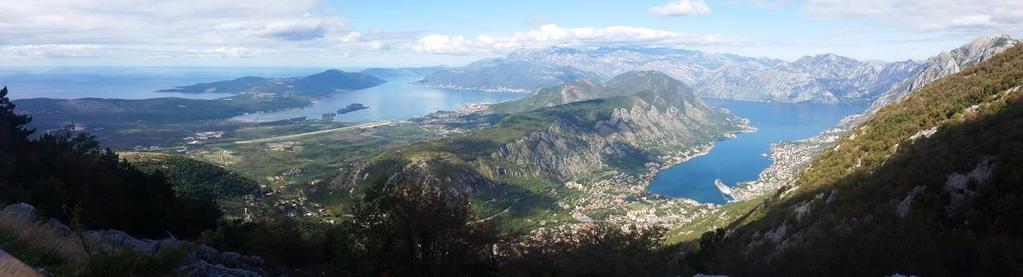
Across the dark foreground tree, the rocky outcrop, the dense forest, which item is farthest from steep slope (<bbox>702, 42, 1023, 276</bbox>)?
the dark foreground tree

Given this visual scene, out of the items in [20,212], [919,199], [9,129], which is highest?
[20,212]

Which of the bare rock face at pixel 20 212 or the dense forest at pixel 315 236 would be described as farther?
the dense forest at pixel 315 236

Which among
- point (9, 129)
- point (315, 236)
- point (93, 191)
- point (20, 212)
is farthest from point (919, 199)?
point (9, 129)

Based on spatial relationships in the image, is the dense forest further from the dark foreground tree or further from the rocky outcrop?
the rocky outcrop

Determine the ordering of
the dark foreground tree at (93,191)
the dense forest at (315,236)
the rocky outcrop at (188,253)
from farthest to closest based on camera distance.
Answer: the dark foreground tree at (93,191) < the dense forest at (315,236) < the rocky outcrop at (188,253)

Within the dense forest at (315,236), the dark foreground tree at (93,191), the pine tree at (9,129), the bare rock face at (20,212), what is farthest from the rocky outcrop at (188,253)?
the pine tree at (9,129)

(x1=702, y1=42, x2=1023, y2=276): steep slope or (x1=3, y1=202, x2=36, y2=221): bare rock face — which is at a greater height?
(x1=3, y1=202, x2=36, y2=221): bare rock face

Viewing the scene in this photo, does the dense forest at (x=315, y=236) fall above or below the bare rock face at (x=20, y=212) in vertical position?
below

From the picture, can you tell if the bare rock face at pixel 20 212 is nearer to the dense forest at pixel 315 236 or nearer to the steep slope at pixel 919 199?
the dense forest at pixel 315 236

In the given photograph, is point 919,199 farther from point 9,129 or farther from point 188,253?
point 9,129
